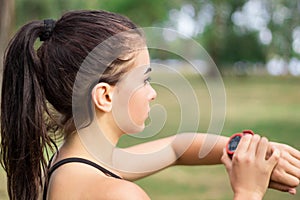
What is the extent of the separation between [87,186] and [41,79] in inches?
12.4

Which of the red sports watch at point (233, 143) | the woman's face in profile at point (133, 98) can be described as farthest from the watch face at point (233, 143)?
the woman's face in profile at point (133, 98)

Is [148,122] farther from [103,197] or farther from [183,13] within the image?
[183,13]

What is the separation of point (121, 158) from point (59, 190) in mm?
320

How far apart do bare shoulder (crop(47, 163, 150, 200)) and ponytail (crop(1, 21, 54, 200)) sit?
0.10 metres

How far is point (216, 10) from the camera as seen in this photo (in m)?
36.4

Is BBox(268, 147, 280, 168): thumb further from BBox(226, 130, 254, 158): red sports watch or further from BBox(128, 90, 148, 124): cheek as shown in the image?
BBox(128, 90, 148, 124): cheek

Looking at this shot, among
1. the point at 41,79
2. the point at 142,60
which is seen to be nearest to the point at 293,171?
the point at 142,60

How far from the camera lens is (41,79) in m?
1.52

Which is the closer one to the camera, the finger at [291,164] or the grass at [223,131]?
the finger at [291,164]

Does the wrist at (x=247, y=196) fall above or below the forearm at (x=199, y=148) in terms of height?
above

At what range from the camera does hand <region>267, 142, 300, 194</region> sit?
140cm

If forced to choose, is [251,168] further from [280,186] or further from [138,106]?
[138,106]

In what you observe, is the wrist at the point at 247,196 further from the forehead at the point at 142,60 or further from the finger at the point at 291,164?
the forehead at the point at 142,60

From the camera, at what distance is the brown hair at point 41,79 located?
150cm
